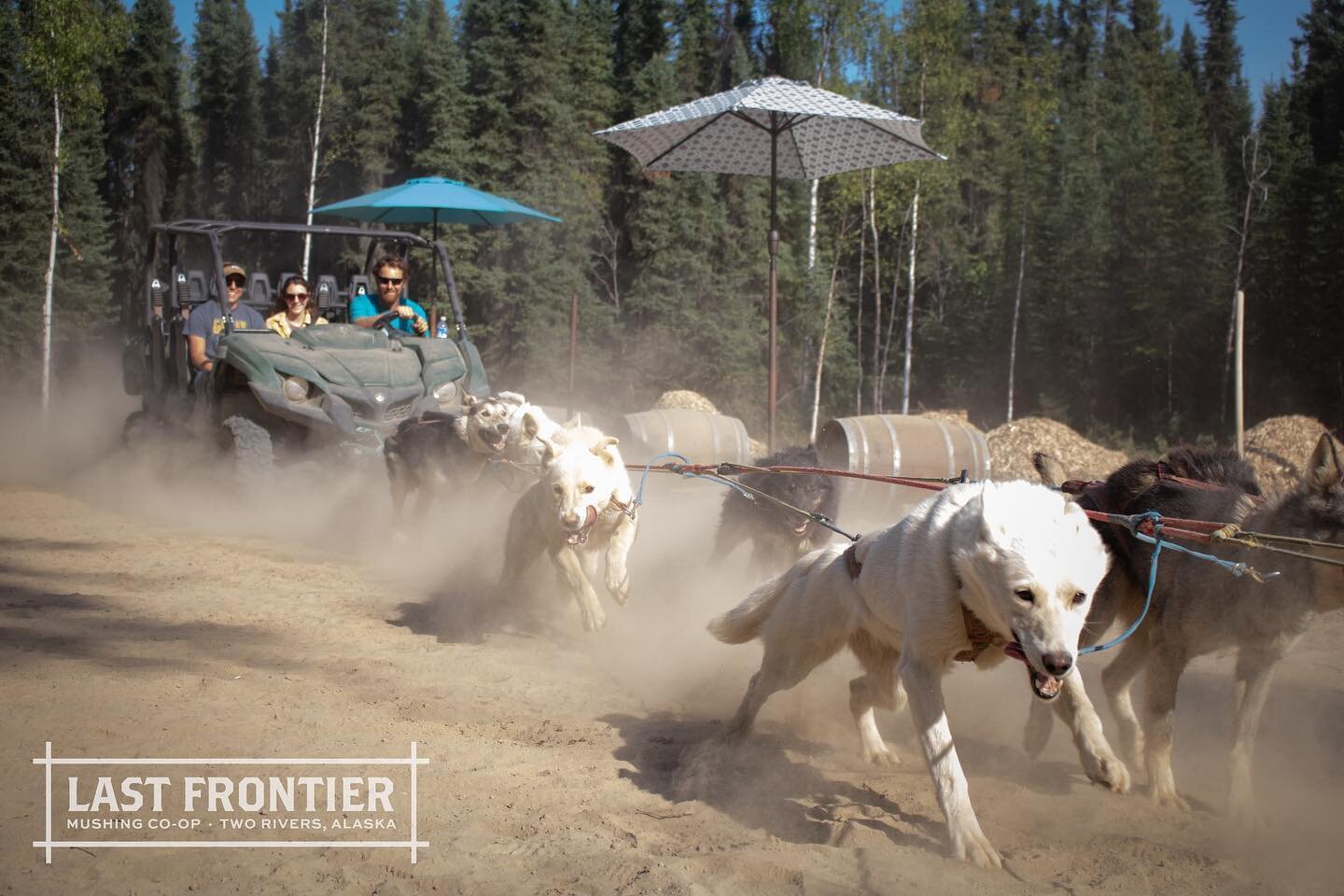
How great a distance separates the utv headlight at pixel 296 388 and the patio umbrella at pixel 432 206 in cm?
212

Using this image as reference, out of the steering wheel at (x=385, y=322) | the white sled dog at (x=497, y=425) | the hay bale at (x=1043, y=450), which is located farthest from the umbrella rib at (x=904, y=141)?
the steering wheel at (x=385, y=322)

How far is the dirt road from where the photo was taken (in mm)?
3219

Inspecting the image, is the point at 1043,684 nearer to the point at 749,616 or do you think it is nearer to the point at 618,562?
the point at 749,616

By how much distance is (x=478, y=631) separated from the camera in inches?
254

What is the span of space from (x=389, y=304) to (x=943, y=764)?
965cm

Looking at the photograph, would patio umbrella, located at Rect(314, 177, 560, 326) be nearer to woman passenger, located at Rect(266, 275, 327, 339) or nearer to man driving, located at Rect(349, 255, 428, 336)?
man driving, located at Rect(349, 255, 428, 336)

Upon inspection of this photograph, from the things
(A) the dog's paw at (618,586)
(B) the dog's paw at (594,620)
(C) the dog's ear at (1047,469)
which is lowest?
(B) the dog's paw at (594,620)

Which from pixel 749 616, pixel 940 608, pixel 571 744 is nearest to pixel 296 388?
pixel 571 744

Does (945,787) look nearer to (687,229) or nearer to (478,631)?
(478,631)

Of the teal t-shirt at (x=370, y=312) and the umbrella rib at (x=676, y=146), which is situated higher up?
the umbrella rib at (x=676, y=146)

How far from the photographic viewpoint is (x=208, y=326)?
10898 mm

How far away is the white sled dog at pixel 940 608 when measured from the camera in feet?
9.97

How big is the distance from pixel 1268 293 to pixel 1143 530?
2438 cm

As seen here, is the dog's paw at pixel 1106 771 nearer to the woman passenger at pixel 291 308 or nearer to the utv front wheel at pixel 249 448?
the utv front wheel at pixel 249 448
